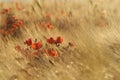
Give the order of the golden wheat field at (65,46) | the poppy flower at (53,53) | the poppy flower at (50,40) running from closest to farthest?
the golden wheat field at (65,46) → the poppy flower at (53,53) → the poppy flower at (50,40)

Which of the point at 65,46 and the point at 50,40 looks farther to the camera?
the point at 65,46

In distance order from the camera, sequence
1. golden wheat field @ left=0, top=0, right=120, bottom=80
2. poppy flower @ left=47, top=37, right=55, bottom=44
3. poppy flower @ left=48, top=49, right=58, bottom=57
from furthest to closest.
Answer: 1. poppy flower @ left=47, top=37, right=55, bottom=44
2. poppy flower @ left=48, top=49, right=58, bottom=57
3. golden wheat field @ left=0, top=0, right=120, bottom=80

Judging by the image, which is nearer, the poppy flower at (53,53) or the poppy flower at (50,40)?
the poppy flower at (53,53)

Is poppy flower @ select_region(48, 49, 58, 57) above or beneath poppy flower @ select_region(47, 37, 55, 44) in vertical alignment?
beneath

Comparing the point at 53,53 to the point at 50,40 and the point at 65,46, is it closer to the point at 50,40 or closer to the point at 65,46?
the point at 50,40

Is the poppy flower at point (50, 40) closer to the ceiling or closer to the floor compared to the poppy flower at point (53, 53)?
closer to the ceiling

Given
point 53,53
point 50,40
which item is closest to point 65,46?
point 50,40

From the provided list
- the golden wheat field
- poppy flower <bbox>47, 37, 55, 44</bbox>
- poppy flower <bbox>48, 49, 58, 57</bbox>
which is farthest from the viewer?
poppy flower <bbox>47, 37, 55, 44</bbox>

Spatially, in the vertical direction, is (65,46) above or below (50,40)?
A: above

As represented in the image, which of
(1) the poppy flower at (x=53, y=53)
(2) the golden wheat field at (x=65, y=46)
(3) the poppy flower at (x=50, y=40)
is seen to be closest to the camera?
(2) the golden wheat field at (x=65, y=46)
